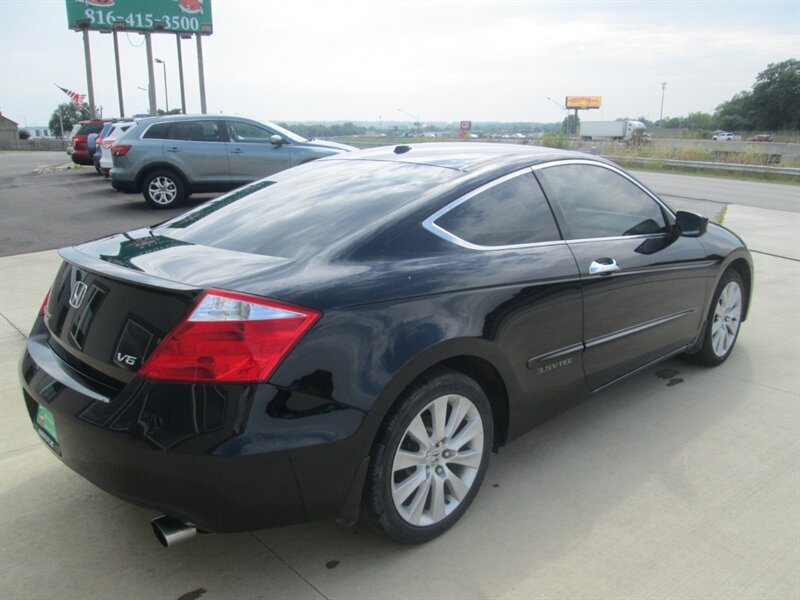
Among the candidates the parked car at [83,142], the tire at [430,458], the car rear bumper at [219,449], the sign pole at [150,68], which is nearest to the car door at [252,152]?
the tire at [430,458]

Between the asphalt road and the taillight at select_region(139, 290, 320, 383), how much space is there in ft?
23.9

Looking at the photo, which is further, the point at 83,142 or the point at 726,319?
the point at 83,142

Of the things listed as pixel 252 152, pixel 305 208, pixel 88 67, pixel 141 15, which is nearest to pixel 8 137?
pixel 88 67

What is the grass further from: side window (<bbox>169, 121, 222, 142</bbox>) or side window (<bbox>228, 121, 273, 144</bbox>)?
side window (<bbox>169, 121, 222, 142</bbox>)

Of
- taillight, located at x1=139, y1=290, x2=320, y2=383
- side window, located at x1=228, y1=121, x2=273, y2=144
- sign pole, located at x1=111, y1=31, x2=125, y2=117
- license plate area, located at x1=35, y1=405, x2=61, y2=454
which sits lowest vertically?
license plate area, located at x1=35, y1=405, x2=61, y2=454

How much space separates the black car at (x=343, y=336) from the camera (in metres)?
2.20

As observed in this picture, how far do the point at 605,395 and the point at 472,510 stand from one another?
165 centimetres

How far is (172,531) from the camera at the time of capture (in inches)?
91.5

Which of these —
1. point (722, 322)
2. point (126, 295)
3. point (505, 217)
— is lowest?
point (722, 322)

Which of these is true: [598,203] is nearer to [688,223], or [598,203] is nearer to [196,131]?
[688,223]

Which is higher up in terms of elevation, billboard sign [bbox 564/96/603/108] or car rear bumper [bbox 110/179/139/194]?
billboard sign [bbox 564/96/603/108]

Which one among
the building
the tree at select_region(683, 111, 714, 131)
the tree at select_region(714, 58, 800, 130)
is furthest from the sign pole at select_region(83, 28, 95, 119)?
the tree at select_region(683, 111, 714, 131)

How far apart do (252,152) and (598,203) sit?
978 centimetres

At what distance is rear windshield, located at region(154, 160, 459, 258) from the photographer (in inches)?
112
